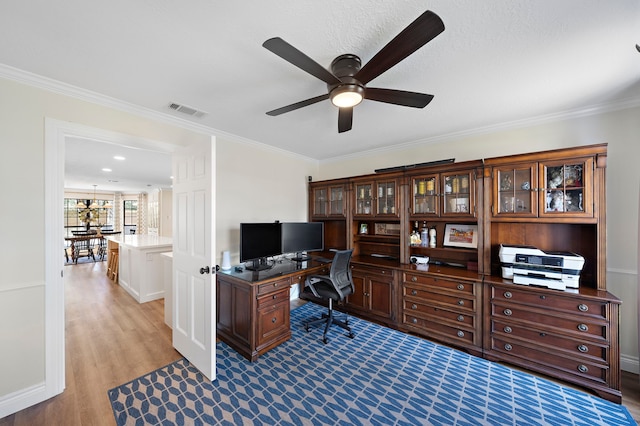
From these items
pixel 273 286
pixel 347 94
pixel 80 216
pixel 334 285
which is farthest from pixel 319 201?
pixel 80 216

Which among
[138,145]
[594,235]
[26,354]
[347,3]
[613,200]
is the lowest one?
[26,354]

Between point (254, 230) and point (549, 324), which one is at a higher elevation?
point (254, 230)

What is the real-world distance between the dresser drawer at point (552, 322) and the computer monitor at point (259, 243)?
2.59 m

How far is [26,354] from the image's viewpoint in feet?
6.11

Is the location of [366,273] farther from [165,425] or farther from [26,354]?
[26,354]

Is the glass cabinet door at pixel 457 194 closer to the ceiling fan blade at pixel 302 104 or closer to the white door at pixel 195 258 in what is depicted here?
the ceiling fan blade at pixel 302 104

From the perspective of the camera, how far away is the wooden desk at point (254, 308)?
2482 mm

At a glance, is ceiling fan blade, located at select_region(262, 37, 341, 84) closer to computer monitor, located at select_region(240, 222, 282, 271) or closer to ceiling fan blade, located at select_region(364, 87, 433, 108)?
ceiling fan blade, located at select_region(364, 87, 433, 108)

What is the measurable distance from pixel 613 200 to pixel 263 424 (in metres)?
3.73

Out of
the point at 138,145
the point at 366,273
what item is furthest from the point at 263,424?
the point at 138,145

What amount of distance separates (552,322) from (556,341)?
0.55 ft

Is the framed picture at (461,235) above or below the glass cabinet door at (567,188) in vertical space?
below

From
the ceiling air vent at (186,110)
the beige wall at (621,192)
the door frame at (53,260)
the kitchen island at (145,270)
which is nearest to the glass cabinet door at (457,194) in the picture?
the beige wall at (621,192)

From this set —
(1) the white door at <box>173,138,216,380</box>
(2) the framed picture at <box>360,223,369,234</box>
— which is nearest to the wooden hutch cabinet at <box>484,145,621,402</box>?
(2) the framed picture at <box>360,223,369,234</box>
